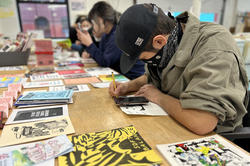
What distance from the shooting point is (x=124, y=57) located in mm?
906

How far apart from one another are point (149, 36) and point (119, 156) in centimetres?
46

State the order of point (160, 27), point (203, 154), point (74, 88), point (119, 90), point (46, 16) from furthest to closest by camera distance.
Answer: point (46, 16)
point (74, 88)
point (119, 90)
point (160, 27)
point (203, 154)

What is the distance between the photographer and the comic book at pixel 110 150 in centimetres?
50

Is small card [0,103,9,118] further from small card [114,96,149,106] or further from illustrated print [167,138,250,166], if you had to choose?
illustrated print [167,138,250,166]

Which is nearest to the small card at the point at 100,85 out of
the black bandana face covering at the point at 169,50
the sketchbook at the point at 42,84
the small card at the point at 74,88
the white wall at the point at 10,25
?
the small card at the point at 74,88

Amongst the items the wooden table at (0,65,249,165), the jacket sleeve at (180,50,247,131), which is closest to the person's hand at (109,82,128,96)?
the wooden table at (0,65,249,165)

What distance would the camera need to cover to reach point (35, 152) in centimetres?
53

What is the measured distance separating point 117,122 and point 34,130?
0.31 metres

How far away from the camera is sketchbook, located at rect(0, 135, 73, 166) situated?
0.50 metres

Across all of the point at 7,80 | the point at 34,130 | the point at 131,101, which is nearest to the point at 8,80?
the point at 7,80

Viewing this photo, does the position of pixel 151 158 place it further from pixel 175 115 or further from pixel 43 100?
pixel 43 100

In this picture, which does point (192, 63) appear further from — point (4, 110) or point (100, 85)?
point (4, 110)

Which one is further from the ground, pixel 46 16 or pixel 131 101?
pixel 46 16

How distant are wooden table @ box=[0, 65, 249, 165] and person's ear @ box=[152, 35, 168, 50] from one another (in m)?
0.30
